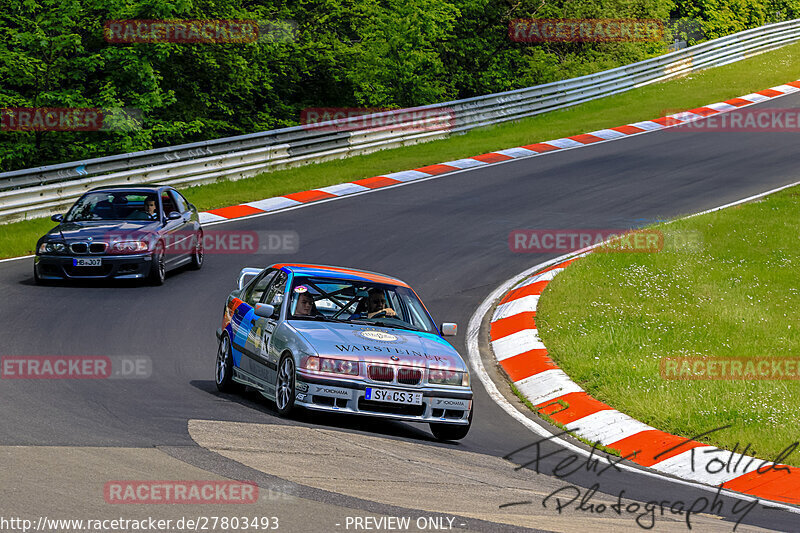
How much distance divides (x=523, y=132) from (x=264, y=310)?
69.7 ft

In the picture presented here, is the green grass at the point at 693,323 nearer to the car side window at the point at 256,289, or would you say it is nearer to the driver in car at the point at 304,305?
the driver in car at the point at 304,305

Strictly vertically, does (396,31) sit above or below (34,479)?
above

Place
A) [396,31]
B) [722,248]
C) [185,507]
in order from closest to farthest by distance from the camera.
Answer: [185,507] → [722,248] → [396,31]

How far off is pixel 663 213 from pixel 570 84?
1382 centimetres

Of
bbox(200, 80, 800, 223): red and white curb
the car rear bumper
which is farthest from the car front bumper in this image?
bbox(200, 80, 800, 223): red and white curb

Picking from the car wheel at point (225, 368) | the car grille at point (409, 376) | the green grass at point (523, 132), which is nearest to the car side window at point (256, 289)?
the car wheel at point (225, 368)

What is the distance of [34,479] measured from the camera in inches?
250

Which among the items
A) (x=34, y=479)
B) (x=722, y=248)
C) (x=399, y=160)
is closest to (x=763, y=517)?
(x=34, y=479)

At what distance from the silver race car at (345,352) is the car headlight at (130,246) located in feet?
15.6

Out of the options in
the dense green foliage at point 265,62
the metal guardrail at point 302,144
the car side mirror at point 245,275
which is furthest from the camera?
the dense green foliage at point 265,62

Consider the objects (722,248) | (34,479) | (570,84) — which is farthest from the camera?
(570,84)

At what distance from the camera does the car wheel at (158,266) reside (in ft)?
49.8

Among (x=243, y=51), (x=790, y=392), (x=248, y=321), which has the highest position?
(x=243, y=51)

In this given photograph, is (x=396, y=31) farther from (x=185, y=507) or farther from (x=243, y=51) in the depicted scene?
(x=185, y=507)
